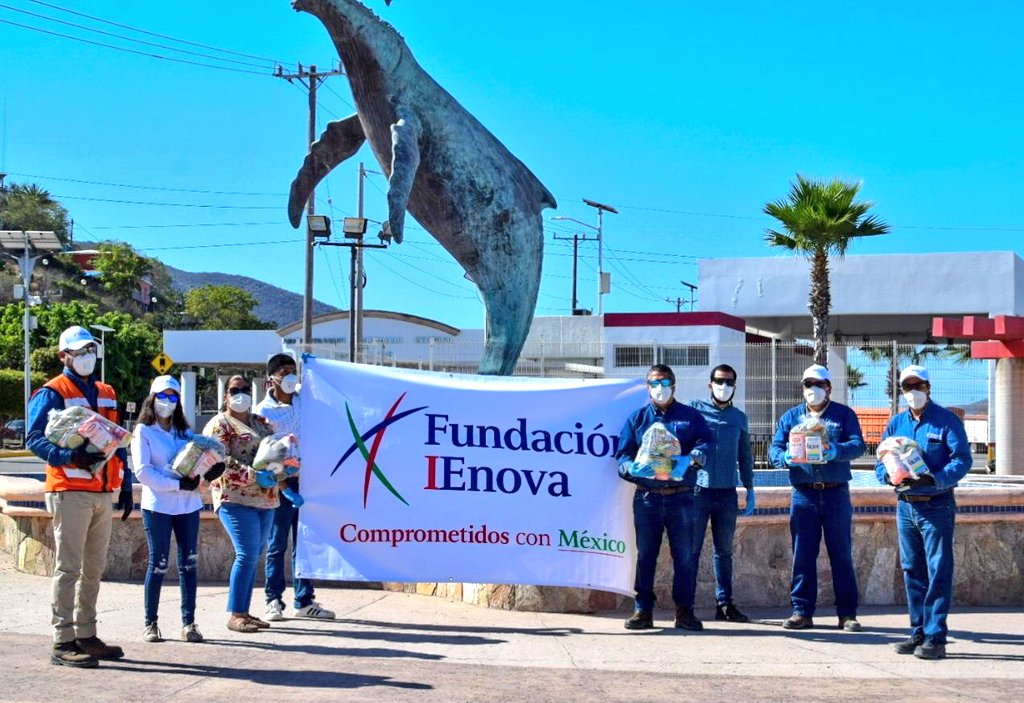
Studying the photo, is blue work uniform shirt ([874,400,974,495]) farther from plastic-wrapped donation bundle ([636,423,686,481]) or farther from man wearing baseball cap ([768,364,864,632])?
plastic-wrapped donation bundle ([636,423,686,481])

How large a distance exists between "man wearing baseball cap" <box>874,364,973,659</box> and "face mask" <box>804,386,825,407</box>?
2.00 feet

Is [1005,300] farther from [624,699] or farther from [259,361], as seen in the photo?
[624,699]

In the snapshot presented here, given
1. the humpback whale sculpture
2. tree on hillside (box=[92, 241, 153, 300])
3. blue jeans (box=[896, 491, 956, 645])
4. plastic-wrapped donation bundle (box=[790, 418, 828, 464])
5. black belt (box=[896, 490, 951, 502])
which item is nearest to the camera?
blue jeans (box=[896, 491, 956, 645])

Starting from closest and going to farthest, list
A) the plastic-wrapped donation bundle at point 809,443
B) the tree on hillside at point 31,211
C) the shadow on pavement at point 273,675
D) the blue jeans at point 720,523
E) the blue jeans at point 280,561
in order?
1. the shadow on pavement at point 273,675
2. the plastic-wrapped donation bundle at point 809,443
3. the blue jeans at point 280,561
4. the blue jeans at point 720,523
5. the tree on hillside at point 31,211

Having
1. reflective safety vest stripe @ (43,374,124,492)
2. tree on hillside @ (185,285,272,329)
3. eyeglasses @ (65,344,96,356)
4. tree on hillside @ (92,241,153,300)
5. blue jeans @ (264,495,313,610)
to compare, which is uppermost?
tree on hillside @ (92,241,153,300)

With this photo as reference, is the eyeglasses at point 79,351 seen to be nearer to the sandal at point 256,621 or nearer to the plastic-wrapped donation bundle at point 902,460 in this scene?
the sandal at point 256,621

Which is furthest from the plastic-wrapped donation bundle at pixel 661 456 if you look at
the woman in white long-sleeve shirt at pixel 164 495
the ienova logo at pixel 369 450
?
the woman in white long-sleeve shirt at pixel 164 495

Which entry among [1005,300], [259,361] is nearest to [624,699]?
[1005,300]

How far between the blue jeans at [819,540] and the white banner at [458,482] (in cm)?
111

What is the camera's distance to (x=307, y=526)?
25.4ft

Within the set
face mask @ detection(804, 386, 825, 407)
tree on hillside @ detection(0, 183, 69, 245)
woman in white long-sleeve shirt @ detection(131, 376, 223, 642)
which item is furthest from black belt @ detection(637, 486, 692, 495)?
tree on hillside @ detection(0, 183, 69, 245)

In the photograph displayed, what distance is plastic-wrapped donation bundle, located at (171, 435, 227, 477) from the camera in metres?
6.69

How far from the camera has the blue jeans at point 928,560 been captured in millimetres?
6812

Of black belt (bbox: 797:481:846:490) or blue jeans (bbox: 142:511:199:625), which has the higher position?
black belt (bbox: 797:481:846:490)
